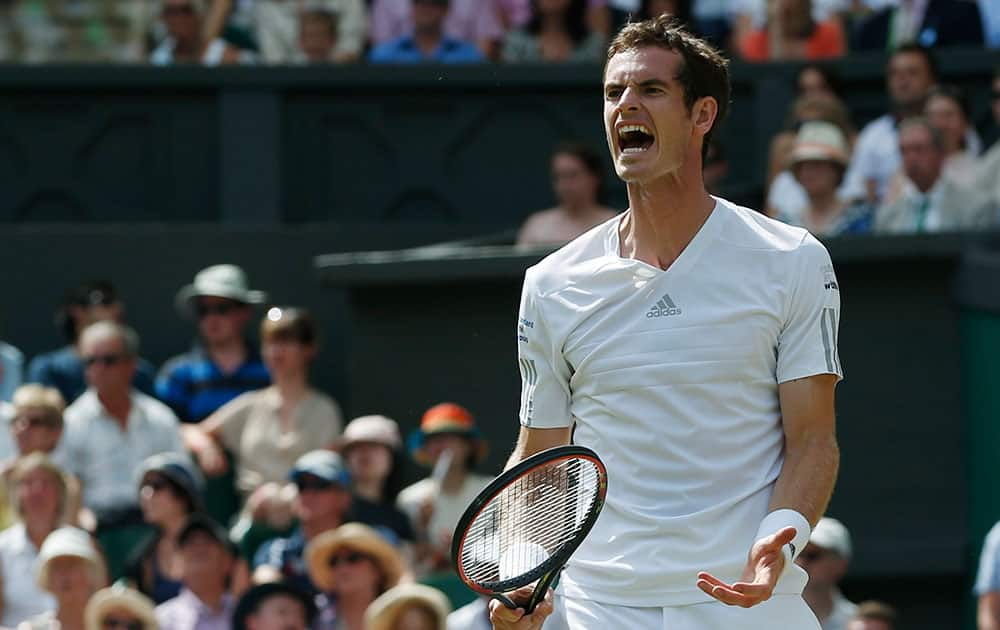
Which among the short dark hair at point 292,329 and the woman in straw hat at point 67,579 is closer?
the woman in straw hat at point 67,579

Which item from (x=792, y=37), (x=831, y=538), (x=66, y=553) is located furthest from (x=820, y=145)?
(x=66, y=553)

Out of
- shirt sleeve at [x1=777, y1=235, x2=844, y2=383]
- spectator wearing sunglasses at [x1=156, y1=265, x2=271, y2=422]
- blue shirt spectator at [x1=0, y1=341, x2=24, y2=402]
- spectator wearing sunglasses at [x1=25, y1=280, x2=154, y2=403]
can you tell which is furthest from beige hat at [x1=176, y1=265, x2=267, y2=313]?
shirt sleeve at [x1=777, y1=235, x2=844, y2=383]

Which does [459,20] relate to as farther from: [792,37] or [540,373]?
[540,373]

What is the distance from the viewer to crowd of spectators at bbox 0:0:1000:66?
12164 mm

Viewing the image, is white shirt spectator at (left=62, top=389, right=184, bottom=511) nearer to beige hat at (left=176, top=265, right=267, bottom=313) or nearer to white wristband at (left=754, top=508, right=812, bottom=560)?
beige hat at (left=176, top=265, right=267, bottom=313)

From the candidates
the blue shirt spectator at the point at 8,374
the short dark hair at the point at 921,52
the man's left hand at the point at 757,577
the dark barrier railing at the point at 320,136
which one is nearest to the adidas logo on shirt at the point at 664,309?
the man's left hand at the point at 757,577

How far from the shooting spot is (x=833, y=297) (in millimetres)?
4141

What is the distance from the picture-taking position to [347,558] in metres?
8.22

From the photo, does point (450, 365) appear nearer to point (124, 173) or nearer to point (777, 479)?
point (124, 173)

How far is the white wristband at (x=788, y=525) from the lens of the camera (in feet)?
12.9

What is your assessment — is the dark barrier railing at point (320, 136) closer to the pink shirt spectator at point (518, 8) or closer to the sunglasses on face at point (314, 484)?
the pink shirt spectator at point (518, 8)

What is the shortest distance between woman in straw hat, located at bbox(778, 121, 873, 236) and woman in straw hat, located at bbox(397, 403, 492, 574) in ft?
6.88

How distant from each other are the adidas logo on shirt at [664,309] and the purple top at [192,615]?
4.42 metres

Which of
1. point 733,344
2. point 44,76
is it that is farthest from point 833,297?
point 44,76
